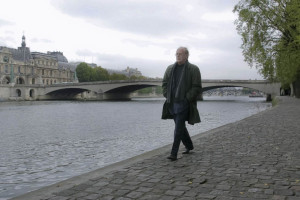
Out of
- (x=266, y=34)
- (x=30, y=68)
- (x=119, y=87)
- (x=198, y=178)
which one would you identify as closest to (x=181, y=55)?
(x=198, y=178)

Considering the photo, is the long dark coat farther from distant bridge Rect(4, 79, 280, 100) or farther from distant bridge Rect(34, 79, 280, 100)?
distant bridge Rect(4, 79, 280, 100)

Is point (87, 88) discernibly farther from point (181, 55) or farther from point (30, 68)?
point (181, 55)

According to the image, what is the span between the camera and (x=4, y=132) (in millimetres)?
15281

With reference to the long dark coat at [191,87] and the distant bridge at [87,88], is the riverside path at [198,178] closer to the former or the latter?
the long dark coat at [191,87]

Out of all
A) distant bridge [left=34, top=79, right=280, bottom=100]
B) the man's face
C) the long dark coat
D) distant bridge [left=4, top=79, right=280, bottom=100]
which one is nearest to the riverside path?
the long dark coat

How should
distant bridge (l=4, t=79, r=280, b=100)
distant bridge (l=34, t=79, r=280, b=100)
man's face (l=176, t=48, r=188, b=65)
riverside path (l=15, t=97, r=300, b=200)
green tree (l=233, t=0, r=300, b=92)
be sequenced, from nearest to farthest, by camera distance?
riverside path (l=15, t=97, r=300, b=200) → man's face (l=176, t=48, r=188, b=65) → green tree (l=233, t=0, r=300, b=92) → distant bridge (l=34, t=79, r=280, b=100) → distant bridge (l=4, t=79, r=280, b=100)

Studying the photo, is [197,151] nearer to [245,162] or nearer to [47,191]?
[245,162]

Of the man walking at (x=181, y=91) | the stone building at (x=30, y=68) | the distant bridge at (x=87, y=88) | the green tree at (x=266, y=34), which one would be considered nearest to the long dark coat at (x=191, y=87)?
the man walking at (x=181, y=91)

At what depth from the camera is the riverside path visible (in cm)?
411

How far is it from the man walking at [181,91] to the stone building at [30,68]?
287 feet

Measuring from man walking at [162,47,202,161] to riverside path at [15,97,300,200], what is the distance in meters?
0.67

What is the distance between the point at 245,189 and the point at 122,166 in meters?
2.27

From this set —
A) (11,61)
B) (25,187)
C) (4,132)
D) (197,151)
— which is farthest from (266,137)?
(11,61)

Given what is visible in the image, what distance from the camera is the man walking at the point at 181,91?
612cm
